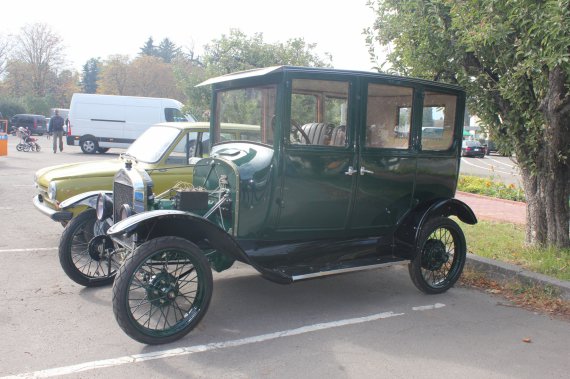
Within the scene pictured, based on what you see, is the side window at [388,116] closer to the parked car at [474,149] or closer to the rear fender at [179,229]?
the rear fender at [179,229]

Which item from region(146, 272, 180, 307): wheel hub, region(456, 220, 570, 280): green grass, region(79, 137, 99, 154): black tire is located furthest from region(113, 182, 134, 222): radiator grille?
region(79, 137, 99, 154): black tire

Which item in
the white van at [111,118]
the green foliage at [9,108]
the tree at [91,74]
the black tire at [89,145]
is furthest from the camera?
the tree at [91,74]

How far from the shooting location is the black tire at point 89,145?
2116cm

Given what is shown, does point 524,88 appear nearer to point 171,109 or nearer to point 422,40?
point 422,40

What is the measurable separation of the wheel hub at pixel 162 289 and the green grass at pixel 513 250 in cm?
396

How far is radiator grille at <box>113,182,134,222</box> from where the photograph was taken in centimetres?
467

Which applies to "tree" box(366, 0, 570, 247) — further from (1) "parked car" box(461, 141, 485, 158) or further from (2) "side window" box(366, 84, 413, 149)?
(1) "parked car" box(461, 141, 485, 158)

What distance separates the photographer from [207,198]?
466 centimetres

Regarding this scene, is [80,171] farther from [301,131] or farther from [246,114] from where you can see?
[301,131]

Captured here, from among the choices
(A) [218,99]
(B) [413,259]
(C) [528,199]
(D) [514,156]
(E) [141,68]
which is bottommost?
(B) [413,259]

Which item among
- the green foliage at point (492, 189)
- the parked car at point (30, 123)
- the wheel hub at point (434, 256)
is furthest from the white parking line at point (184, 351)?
the parked car at point (30, 123)

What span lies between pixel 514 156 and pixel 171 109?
598 inches

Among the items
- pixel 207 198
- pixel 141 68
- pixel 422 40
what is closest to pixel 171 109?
pixel 422 40

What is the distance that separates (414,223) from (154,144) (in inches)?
152
